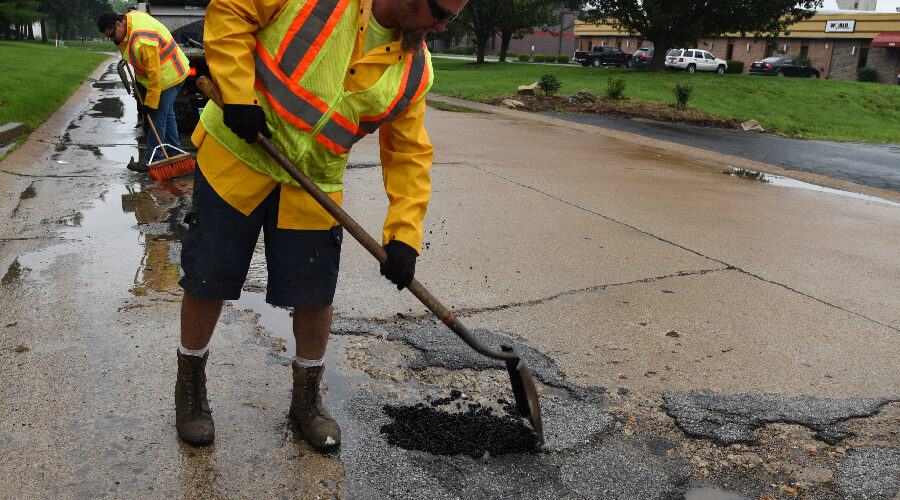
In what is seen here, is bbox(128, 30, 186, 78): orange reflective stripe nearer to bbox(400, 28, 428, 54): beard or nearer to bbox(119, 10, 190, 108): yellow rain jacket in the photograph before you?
bbox(119, 10, 190, 108): yellow rain jacket

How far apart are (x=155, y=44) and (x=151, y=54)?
0.11 m

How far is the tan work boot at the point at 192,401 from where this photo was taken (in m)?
2.58

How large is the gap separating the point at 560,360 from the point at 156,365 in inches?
71.3

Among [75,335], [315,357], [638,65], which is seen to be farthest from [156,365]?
[638,65]

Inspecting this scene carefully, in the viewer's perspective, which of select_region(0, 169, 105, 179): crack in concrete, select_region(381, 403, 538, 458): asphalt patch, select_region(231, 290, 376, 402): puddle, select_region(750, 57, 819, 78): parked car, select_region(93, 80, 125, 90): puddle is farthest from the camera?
select_region(750, 57, 819, 78): parked car

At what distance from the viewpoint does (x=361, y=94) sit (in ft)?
7.81

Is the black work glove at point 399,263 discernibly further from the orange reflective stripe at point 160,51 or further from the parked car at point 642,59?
the parked car at point 642,59

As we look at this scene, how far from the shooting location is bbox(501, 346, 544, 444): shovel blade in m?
2.75

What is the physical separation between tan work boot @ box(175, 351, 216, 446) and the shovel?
2.50ft

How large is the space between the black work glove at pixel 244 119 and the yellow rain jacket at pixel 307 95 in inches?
1.0

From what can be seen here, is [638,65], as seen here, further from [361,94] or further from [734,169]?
[361,94]

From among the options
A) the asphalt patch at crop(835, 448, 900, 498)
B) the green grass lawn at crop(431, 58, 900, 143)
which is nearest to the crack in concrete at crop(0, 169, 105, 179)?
the asphalt patch at crop(835, 448, 900, 498)

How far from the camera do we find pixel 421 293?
2615 mm

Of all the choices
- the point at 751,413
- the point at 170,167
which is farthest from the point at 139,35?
the point at 751,413
